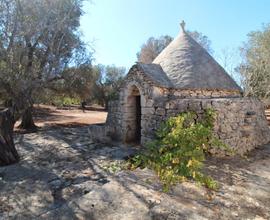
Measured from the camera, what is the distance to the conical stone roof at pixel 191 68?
945 centimetres

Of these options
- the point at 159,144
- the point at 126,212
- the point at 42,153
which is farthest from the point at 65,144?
the point at 126,212

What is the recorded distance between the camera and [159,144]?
263 inches

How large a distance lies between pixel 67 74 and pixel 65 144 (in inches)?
218

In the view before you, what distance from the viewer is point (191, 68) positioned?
984 centimetres

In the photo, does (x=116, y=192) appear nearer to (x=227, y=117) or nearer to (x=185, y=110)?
(x=185, y=110)

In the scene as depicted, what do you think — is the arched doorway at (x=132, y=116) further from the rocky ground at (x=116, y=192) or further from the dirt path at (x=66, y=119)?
the dirt path at (x=66, y=119)

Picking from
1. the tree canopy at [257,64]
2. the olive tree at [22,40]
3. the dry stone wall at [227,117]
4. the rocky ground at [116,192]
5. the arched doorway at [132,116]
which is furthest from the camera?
the tree canopy at [257,64]

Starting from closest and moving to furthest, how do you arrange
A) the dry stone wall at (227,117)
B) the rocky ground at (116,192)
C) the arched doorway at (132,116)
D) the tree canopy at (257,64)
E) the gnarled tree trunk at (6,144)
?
the rocky ground at (116,192) < the gnarled tree trunk at (6,144) < the dry stone wall at (227,117) < the arched doorway at (132,116) < the tree canopy at (257,64)

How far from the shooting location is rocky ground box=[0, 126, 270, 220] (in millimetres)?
4152

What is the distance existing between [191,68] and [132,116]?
300 cm

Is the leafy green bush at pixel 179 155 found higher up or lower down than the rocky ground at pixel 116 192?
higher up

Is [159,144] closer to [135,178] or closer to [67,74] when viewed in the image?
[135,178]

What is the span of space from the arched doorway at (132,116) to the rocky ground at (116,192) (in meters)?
2.43

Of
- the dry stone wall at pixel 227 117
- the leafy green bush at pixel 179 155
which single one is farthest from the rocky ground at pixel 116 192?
the dry stone wall at pixel 227 117
